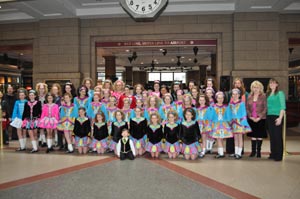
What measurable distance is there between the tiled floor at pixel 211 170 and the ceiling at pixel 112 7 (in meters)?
5.13

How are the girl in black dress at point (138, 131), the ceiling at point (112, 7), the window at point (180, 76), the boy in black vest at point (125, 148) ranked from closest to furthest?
the boy in black vest at point (125, 148) → the girl in black dress at point (138, 131) → the ceiling at point (112, 7) → the window at point (180, 76)

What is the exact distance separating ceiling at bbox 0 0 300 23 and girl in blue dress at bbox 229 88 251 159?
14.7ft

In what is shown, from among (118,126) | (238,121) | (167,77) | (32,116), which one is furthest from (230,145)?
(167,77)

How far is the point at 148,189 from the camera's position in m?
3.88

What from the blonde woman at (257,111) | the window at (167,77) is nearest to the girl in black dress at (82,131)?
the blonde woman at (257,111)

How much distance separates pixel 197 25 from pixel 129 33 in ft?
8.41

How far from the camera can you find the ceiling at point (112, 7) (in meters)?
9.13

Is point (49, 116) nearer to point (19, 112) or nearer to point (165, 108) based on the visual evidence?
point (19, 112)

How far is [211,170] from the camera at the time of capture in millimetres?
4859

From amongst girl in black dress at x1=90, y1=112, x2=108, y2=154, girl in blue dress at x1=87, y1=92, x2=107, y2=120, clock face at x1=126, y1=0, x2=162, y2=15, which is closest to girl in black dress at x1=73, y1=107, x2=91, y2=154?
girl in black dress at x1=90, y1=112, x2=108, y2=154

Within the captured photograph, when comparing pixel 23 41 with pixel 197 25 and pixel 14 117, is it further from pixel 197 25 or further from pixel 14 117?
pixel 197 25

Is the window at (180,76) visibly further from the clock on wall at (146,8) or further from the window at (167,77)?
the clock on wall at (146,8)

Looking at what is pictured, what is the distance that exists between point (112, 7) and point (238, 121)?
6.58 meters

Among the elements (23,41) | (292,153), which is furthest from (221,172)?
(23,41)
